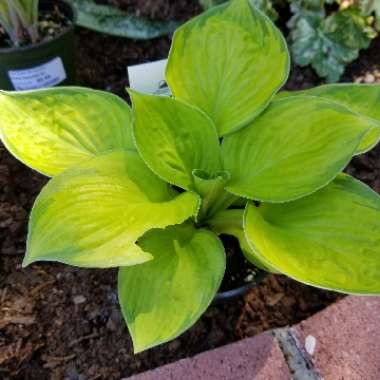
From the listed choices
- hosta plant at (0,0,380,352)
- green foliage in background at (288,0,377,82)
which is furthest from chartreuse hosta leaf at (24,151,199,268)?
green foliage in background at (288,0,377,82)

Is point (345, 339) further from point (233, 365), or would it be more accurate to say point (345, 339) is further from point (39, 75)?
point (39, 75)

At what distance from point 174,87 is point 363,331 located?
539mm

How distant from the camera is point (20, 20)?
1255 mm

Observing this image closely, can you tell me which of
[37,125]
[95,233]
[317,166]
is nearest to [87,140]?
[37,125]

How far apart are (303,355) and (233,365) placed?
124 mm

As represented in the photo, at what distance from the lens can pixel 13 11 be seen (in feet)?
4.05

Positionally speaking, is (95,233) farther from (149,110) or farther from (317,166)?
(317,166)

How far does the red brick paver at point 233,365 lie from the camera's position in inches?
35.3

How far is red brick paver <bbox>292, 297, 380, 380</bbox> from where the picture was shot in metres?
0.91

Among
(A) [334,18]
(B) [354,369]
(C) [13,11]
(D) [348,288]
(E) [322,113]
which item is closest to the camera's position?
(D) [348,288]

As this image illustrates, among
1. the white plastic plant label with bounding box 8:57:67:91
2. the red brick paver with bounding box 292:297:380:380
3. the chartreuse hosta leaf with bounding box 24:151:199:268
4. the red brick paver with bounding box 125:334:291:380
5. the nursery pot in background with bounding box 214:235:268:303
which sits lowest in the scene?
the red brick paver with bounding box 125:334:291:380

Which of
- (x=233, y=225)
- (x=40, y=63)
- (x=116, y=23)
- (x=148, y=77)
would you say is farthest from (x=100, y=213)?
(x=116, y=23)

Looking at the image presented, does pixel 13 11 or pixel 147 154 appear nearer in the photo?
pixel 147 154

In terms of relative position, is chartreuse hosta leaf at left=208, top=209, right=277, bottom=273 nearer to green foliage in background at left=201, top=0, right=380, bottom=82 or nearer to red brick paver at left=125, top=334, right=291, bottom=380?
red brick paver at left=125, top=334, right=291, bottom=380
